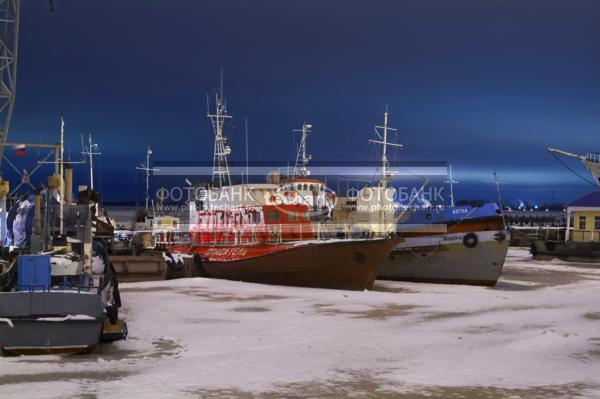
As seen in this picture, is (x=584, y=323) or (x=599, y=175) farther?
(x=599, y=175)

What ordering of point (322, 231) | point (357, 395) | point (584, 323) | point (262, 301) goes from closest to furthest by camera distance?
point (357, 395)
point (584, 323)
point (262, 301)
point (322, 231)

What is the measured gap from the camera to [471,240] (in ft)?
83.1

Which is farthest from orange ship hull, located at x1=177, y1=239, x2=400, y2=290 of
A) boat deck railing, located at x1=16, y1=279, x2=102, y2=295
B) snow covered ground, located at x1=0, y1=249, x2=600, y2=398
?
boat deck railing, located at x1=16, y1=279, x2=102, y2=295

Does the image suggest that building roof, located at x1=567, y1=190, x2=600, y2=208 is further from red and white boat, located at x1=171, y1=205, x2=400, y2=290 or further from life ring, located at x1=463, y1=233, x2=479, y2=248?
red and white boat, located at x1=171, y1=205, x2=400, y2=290

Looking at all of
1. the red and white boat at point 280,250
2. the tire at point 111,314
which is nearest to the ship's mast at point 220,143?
the red and white boat at point 280,250

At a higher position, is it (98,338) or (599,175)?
(599,175)

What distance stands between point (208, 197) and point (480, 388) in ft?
67.5

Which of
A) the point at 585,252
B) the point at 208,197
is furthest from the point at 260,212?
the point at 585,252

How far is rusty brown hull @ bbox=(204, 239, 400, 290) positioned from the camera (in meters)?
22.1

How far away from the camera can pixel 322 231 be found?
24.8 m

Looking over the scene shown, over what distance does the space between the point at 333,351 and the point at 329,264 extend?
10091mm

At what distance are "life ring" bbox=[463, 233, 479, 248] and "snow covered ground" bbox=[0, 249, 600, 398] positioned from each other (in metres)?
4.66

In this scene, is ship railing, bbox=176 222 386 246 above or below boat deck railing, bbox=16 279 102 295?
above

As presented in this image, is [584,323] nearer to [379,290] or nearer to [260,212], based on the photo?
[379,290]
